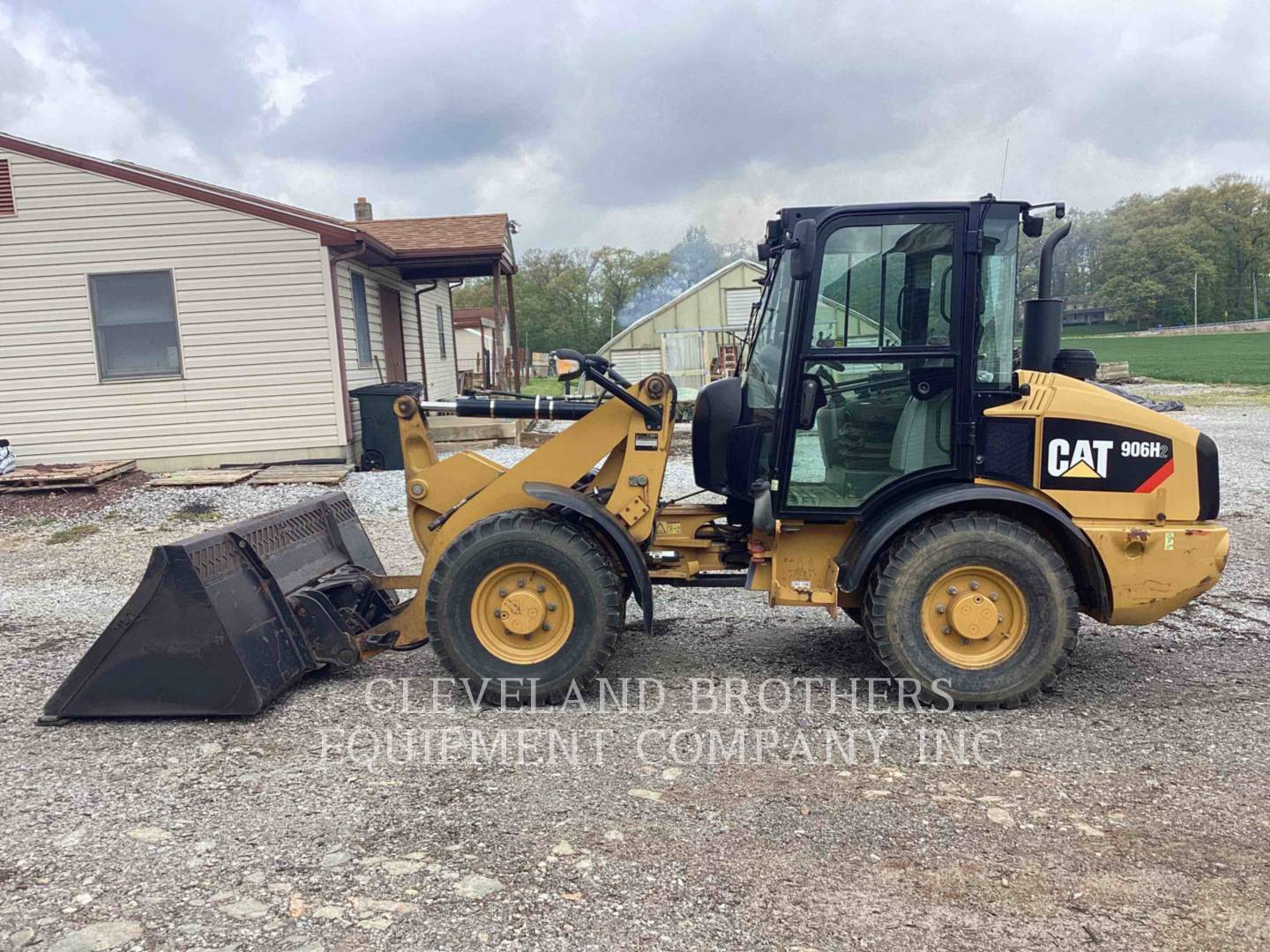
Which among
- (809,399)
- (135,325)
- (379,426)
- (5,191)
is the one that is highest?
(5,191)

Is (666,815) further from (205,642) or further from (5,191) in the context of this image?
(5,191)

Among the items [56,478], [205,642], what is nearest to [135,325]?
[56,478]

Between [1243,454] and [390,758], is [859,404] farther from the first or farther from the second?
[1243,454]

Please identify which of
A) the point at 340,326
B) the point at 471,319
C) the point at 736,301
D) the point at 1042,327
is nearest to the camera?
the point at 1042,327

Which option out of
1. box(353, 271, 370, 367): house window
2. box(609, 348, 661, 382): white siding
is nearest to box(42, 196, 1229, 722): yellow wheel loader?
box(353, 271, 370, 367): house window

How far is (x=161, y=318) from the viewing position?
37.8 ft

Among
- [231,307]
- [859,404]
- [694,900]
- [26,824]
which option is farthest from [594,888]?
[231,307]

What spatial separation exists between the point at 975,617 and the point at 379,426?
370 inches

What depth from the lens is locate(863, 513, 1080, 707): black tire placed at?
4141mm

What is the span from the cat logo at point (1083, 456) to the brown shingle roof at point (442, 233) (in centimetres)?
1148

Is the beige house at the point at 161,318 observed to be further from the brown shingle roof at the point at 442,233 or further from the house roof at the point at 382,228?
the brown shingle roof at the point at 442,233

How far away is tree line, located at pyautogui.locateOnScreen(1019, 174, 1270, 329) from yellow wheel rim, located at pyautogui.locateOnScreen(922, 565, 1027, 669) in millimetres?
75651

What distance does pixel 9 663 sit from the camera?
5.07 m

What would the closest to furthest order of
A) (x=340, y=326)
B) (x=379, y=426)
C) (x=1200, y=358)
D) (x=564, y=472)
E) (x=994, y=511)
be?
(x=994, y=511) < (x=564, y=472) < (x=340, y=326) < (x=379, y=426) < (x=1200, y=358)
